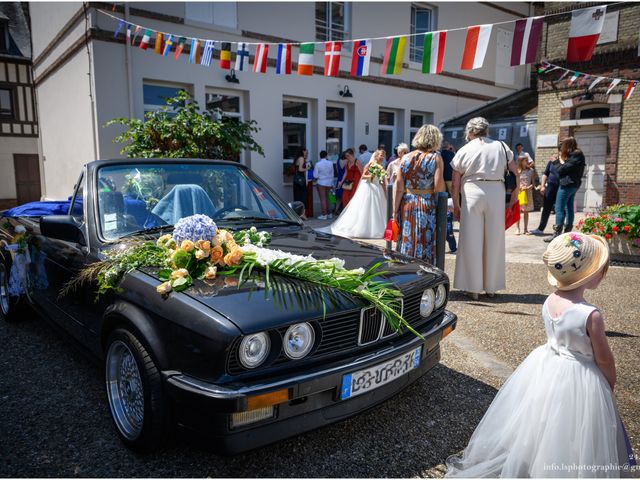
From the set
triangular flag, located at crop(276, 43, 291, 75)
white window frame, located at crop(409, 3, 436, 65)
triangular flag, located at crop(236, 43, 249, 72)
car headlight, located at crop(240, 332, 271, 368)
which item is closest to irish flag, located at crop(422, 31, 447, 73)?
triangular flag, located at crop(276, 43, 291, 75)

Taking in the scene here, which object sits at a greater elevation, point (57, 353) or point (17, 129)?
point (17, 129)

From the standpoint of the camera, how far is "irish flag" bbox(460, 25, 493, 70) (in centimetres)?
704

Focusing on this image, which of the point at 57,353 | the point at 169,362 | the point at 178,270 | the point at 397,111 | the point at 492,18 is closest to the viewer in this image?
the point at 169,362

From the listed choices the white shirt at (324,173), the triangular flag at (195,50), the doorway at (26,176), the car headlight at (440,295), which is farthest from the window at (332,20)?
the doorway at (26,176)

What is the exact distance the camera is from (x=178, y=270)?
242 cm

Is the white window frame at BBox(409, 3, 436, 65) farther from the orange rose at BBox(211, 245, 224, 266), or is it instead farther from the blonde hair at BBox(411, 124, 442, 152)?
the orange rose at BBox(211, 245, 224, 266)

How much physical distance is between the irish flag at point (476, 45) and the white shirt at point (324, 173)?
6.49 meters

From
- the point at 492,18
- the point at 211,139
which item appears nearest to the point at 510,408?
the point at 211,139

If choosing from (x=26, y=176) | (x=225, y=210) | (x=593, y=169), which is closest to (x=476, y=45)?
(x=225, y=210)

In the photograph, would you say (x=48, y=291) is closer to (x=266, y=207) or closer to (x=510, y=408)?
(x=266, y=207)

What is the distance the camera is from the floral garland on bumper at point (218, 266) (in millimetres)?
2453

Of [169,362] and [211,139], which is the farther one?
[211,139]

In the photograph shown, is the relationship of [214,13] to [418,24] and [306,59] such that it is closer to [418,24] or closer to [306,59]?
[306,59]

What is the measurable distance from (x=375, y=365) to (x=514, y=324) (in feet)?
9.33
